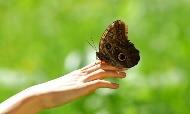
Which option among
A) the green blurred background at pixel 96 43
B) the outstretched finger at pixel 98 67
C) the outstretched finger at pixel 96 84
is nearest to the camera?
the outstretched finger at pixel 96 84

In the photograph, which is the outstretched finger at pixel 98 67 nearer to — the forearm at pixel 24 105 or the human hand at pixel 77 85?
the human hand at pixel 77 85

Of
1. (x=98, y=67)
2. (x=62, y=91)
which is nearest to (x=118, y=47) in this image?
(x=98, y=67)

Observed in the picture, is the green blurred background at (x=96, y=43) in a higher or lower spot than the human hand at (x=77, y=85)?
higher

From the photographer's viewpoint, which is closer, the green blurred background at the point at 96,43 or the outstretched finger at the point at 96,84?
the outstretched finger at the point at 96,84

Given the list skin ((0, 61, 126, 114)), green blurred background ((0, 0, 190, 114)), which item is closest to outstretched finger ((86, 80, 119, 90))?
skin ((0, 61, 126, 114))

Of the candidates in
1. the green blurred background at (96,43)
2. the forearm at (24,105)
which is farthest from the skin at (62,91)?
the green blurred background at (96,43)

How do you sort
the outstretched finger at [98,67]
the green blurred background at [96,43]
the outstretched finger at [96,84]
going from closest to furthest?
the outstretched finger at [96,84] → the outstretched finger at [98,67] → the green blurred background at [96,43]

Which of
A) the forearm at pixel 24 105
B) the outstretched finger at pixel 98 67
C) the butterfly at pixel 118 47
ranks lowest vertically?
the forearm at pixel 24 105

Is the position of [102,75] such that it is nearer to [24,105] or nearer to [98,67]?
[98,67]

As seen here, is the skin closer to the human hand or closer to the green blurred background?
the human hand
